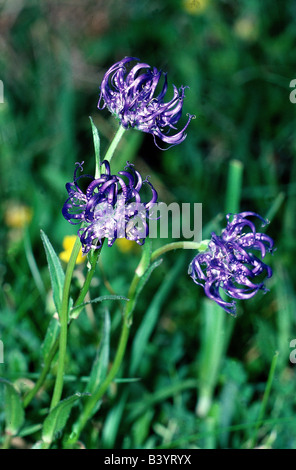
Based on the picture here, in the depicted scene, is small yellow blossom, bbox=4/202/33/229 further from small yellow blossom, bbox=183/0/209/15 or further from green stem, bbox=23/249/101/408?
small yellow blossom, bbox=183/0/209/15

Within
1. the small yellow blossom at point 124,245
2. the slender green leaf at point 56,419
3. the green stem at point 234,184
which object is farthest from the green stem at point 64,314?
the small yellow blossom at point 124,245

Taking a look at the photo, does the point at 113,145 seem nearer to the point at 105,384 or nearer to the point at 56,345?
the point at 56,345

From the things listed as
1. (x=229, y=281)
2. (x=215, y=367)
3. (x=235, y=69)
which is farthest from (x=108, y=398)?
(x=235, y=69)

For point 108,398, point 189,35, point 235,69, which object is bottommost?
point 108,398

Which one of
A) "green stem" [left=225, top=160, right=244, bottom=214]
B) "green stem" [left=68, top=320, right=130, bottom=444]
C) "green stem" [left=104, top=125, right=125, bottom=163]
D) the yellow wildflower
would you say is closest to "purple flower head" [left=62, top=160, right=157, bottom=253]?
"green stem" [left=104, top=125, right=125, bottom=163]

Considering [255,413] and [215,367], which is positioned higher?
[215,367]

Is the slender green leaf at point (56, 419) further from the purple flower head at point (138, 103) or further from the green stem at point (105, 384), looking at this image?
the purple flower head at point (138, 103)
